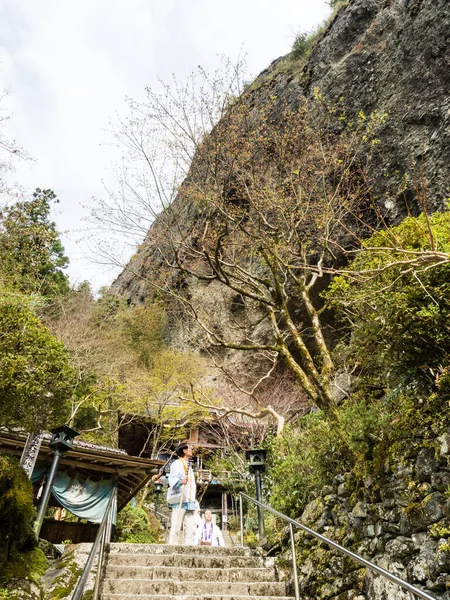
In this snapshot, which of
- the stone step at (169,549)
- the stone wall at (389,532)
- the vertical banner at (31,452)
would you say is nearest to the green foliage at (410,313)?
the stone wall at (389,532)

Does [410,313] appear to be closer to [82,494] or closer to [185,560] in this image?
[185,560]

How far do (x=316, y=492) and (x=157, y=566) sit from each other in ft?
7.94

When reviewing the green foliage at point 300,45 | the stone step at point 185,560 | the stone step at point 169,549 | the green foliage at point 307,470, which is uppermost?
the green foliage at point 300,45

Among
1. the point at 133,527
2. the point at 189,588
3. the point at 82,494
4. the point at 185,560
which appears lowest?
the point at 189,588

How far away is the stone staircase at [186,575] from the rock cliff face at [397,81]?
21.7 ft

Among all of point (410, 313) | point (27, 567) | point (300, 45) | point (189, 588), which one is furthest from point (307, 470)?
A: point (300, 45)

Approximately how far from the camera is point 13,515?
208 inches

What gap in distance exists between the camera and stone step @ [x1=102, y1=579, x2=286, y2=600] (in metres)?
4.18

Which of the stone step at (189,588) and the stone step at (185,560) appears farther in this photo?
the stone step at (185,560)

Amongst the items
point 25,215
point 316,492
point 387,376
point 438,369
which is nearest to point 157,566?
point 316,492

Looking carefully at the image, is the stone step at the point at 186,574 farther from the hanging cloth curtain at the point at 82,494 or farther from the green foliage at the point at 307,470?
the hanging cloth curtain at the point at 82,494

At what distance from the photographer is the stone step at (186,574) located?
4.52 m

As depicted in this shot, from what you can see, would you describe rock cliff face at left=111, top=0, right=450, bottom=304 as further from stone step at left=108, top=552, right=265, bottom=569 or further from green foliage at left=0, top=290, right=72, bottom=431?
stone step at left=108, top=552, right=265, bottom=569

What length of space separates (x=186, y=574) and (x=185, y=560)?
41cm
